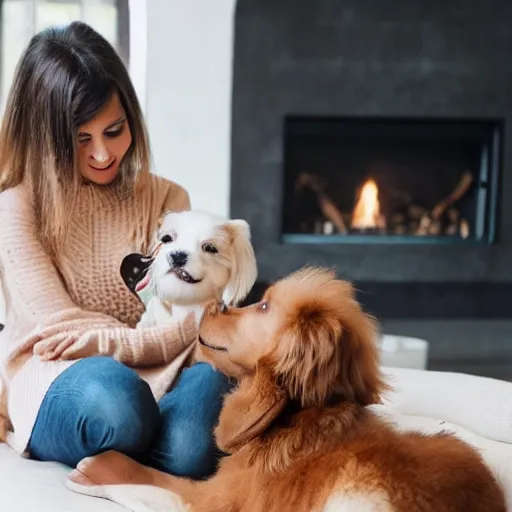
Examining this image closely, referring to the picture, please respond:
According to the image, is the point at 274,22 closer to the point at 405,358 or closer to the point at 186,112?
the point at 186,112

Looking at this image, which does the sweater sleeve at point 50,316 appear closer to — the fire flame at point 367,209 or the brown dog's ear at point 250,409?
the brown dog's ear at point 250,409

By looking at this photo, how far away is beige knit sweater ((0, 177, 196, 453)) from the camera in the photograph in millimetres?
1302

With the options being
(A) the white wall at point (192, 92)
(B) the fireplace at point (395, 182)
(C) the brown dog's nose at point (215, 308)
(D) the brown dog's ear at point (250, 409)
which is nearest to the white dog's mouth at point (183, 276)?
(C) the brown dog's nose at point (215, 308)

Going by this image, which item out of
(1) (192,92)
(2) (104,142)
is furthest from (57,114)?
(1) (192,92)

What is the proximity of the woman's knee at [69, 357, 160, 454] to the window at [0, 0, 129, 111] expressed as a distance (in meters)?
2.30

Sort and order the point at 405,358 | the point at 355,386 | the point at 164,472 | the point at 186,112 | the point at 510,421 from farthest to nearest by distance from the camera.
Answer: the point at 186,112 < the point at 405,358 < the point at 510,421 < the point at 164,472 < the point at 355,386

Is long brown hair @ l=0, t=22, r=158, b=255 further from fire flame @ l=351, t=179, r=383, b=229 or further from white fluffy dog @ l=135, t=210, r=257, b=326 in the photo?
fire flame @ l=351, t=179, r=383, b=229

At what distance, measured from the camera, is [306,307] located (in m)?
1.02

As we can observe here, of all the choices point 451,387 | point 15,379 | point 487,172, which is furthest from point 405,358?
point 487,172

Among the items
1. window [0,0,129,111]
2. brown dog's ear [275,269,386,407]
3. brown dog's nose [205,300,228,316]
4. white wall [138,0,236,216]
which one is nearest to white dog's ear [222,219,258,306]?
brown dog's nose [205,300,228,316]

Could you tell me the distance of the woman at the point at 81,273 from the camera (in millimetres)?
1263

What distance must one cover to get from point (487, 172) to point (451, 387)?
6.69ft

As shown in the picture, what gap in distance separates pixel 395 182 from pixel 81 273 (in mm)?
2413

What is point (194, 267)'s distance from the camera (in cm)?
126
